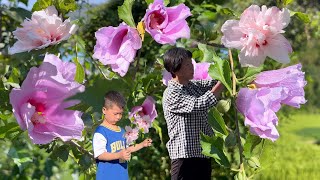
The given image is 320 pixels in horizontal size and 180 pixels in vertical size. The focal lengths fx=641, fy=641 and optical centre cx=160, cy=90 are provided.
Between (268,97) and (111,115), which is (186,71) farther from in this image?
(268,97)

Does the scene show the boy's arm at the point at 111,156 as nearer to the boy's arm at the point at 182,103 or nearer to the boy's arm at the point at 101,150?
the boy's arm at the point at 101,150

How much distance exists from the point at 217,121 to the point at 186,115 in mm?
770

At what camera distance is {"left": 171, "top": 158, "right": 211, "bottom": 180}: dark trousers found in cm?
196

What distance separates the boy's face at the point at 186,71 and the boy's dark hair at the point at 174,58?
0.01m

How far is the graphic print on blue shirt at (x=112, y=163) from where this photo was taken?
1437mm

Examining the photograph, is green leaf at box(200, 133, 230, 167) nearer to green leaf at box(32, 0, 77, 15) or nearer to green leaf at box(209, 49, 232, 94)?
green leaf at box(209, 49, 232, 94)

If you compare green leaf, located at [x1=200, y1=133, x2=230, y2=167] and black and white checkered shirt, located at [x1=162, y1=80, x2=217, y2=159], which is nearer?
green leaf, located at [x1=200, y1=133, x2=230, y2=167]

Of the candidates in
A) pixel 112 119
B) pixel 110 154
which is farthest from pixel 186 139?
pixel 112 119

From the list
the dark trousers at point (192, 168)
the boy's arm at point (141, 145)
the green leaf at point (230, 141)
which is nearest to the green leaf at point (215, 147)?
the green leaf at point (230, 141)

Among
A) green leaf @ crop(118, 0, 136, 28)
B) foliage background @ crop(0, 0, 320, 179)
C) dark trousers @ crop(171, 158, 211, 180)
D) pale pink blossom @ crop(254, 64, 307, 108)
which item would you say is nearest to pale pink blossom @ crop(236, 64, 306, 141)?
pale pink blossom @ crop(254, 64, 307, 108)

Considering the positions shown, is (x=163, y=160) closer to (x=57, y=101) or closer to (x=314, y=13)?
(x=57, y=101)

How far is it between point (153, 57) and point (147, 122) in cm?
210

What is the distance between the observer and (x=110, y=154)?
57.6 inches

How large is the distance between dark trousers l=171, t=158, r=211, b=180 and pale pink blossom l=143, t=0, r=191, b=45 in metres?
0.99
